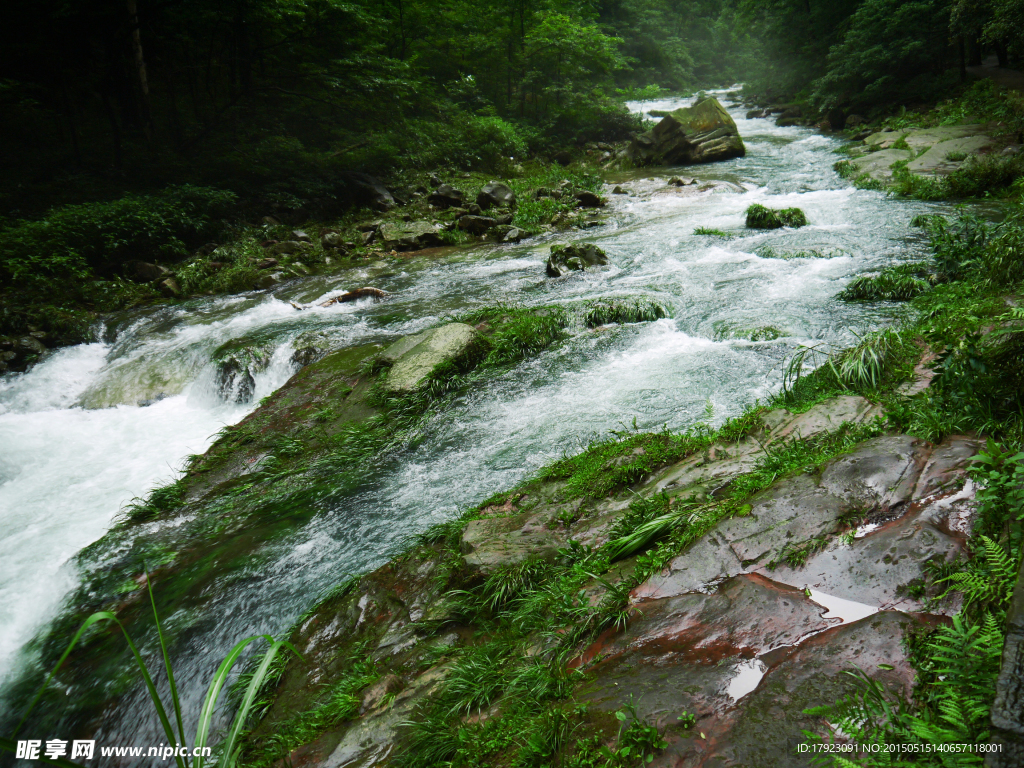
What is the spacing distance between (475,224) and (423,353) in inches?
337

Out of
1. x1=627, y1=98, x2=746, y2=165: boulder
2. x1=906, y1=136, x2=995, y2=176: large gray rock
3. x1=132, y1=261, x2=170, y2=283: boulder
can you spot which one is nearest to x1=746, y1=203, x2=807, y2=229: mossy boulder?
x1=906, y1=136, x2=995, y2=176: large gray rock

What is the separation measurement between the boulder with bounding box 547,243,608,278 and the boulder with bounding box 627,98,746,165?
42.6 ft

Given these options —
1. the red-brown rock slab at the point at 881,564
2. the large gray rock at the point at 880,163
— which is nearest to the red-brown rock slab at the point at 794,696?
the red-brown rock slab at the point at 881,564

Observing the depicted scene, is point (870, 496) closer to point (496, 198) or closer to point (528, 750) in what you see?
point (528, 750)

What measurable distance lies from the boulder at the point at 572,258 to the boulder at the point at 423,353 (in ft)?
11.8

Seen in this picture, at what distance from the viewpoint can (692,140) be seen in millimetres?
21734

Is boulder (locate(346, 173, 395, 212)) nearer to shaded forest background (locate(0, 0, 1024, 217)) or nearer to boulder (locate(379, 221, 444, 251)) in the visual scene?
shaded forest background (locate(0, 0, 1024, 217))

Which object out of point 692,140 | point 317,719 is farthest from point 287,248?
point 692,140

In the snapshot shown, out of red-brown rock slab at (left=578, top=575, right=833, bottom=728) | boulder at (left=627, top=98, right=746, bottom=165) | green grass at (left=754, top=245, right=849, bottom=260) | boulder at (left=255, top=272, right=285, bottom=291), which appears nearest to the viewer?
red-brown rock slab at (left=578, top=575, right=833, bottom=728)

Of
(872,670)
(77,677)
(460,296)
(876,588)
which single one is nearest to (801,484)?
(876,588)

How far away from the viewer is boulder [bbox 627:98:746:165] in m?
21.1

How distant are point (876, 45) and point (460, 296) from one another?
71.8ft

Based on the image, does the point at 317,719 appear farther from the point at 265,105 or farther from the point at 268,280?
the point at 265,105

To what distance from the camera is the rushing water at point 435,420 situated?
488 centimetres
